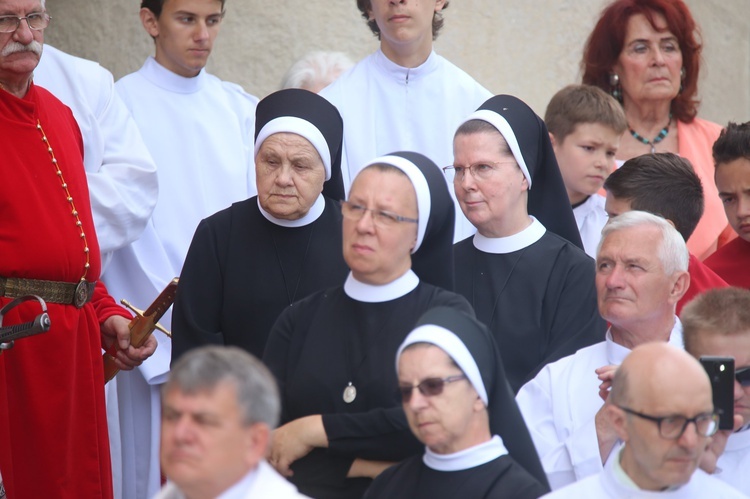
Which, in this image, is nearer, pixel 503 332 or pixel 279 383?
pixel 279 383

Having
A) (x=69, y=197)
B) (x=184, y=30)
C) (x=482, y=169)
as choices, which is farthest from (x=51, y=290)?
(x=184, y=30)

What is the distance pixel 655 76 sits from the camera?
23.9ft

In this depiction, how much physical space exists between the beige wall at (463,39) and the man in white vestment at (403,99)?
5.07 feet

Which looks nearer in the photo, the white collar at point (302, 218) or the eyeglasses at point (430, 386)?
the eyeglasses at point (430, 386)

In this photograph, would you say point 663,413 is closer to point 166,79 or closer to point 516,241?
point 516,241

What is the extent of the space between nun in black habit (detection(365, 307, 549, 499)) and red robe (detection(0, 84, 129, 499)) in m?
1.94

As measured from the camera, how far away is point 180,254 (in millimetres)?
6871

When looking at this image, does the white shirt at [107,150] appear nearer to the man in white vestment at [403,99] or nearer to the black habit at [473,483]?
the man in white vestment at [403,99]

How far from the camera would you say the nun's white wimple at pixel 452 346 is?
4.04m

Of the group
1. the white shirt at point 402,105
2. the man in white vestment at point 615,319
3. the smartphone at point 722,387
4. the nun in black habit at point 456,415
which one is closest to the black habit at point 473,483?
the nun in black habit at point 456,415

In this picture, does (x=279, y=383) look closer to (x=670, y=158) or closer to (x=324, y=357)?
(x=324, y=357)

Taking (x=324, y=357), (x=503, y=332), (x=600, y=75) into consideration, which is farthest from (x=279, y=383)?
(x=600, y=75)

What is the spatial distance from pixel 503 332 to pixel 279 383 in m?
1.11

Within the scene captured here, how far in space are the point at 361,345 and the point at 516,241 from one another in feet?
3.98
